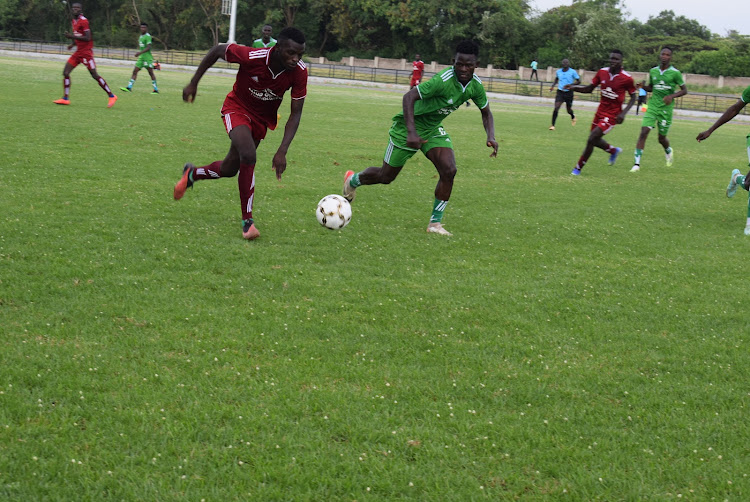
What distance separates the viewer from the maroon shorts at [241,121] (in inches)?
303

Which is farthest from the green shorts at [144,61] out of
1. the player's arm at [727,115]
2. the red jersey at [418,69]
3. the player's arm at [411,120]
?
the player's arm at [727,115]

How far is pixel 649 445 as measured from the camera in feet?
13.3

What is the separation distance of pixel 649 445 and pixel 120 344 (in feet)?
10.9

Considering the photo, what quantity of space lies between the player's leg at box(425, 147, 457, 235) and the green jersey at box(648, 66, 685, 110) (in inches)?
362

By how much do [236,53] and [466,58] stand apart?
8.02 feet

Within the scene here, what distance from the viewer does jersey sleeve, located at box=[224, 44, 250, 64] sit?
7.44 m

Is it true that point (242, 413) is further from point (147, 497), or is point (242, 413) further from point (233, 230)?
point (233, 230)

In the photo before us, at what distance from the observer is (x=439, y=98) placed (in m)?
8.51

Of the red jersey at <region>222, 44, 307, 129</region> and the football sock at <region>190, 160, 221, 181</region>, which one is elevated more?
the red jersey at <region>222, 44, 307, 129</region>

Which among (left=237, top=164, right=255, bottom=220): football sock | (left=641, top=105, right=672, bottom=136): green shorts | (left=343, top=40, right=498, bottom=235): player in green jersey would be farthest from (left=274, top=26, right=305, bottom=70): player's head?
(left=641, top=105, right=672, bottom=136): green shorts

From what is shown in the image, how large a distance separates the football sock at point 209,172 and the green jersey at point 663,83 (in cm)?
1119

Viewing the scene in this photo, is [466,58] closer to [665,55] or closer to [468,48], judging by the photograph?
[468,48]

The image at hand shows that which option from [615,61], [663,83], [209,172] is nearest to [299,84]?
[209,172]

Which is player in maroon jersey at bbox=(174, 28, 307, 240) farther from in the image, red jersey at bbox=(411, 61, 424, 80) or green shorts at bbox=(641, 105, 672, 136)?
red jersey at bbox=(411, 61, 424, 80)
